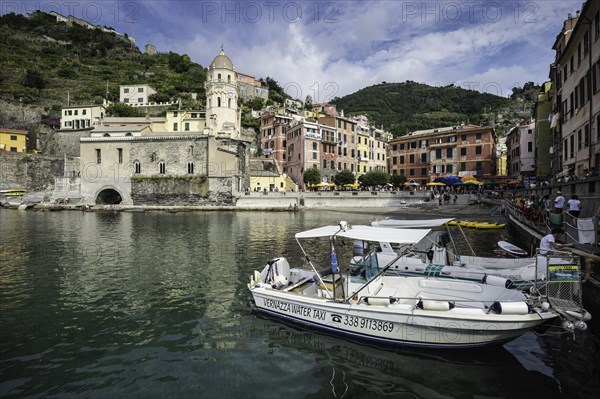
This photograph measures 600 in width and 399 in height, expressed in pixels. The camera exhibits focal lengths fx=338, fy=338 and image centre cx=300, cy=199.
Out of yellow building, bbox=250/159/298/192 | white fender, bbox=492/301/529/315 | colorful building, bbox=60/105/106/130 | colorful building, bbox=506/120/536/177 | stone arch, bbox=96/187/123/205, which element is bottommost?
white fender, bbox=492/301/529/315

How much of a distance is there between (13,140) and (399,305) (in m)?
83.2

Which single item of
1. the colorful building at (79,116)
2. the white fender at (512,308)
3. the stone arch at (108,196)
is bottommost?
the white fender at (512,308)

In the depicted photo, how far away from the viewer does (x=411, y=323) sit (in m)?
7.54

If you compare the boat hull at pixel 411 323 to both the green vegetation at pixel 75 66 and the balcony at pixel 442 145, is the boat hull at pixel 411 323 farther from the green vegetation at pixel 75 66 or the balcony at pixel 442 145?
the green vegetation at pixel 75 66

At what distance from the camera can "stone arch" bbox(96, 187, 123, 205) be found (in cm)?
5888

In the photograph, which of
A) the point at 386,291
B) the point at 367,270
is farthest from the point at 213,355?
the point at 386,291

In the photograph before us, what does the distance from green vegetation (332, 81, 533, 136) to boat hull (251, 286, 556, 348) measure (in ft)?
351

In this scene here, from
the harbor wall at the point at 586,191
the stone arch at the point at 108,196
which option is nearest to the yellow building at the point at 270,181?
the stone arch at the point at 108,196

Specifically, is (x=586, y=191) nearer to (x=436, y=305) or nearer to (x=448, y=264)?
(x=448, y=264)

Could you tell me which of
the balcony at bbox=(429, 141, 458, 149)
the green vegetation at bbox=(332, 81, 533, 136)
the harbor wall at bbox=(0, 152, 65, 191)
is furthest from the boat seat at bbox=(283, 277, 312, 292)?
the green vegetation at bbox=(332, 81, 533, 136)

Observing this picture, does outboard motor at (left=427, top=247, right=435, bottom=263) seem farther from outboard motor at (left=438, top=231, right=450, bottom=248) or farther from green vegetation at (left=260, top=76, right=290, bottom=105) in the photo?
green vegetation at (left=260, top=76, right=290, bottom=105)

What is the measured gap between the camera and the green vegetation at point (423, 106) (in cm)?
11856

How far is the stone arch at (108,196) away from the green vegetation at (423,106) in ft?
268

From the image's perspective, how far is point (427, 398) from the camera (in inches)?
236
